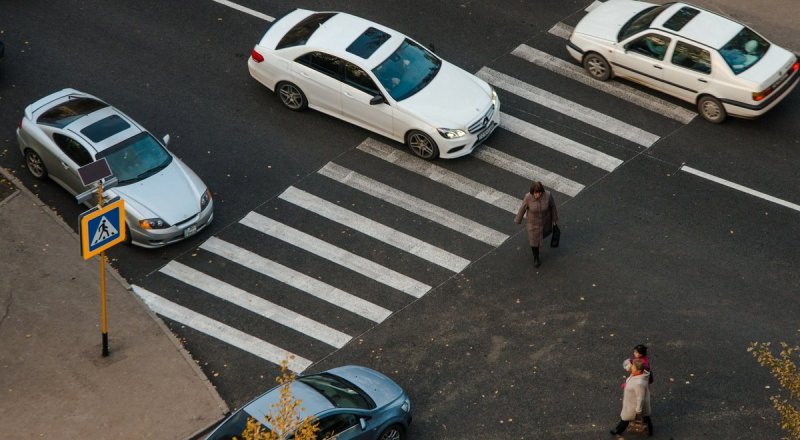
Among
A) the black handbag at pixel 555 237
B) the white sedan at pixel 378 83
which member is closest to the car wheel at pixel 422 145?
the white sedan at pixel 378 83

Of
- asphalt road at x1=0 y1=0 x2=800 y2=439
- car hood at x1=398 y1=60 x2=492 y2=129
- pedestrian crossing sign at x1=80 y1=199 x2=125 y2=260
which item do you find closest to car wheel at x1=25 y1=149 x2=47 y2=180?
asphalt road at x1=0 y1=0 x2=800 y2=439

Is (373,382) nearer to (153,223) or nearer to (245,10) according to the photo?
(153,223)

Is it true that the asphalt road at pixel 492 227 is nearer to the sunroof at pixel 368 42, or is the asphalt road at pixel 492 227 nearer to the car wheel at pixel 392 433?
the car wheel at pixel 392 433

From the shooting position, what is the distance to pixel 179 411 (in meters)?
18.8

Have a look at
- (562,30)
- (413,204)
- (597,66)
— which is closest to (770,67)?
(597,66)

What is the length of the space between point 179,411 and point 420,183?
6651 mm

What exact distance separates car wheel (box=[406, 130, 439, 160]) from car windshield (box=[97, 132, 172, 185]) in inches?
177

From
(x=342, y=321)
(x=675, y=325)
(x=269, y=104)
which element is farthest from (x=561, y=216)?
(x=269, y=104)

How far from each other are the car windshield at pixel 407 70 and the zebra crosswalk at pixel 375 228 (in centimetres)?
120

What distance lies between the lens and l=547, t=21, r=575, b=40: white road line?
86.3ft

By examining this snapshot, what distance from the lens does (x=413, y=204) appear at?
2253cm

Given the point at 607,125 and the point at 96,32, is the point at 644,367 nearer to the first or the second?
the point at 607,125

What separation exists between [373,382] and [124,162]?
22.0 ft

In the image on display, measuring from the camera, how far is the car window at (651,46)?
78.9 ft
